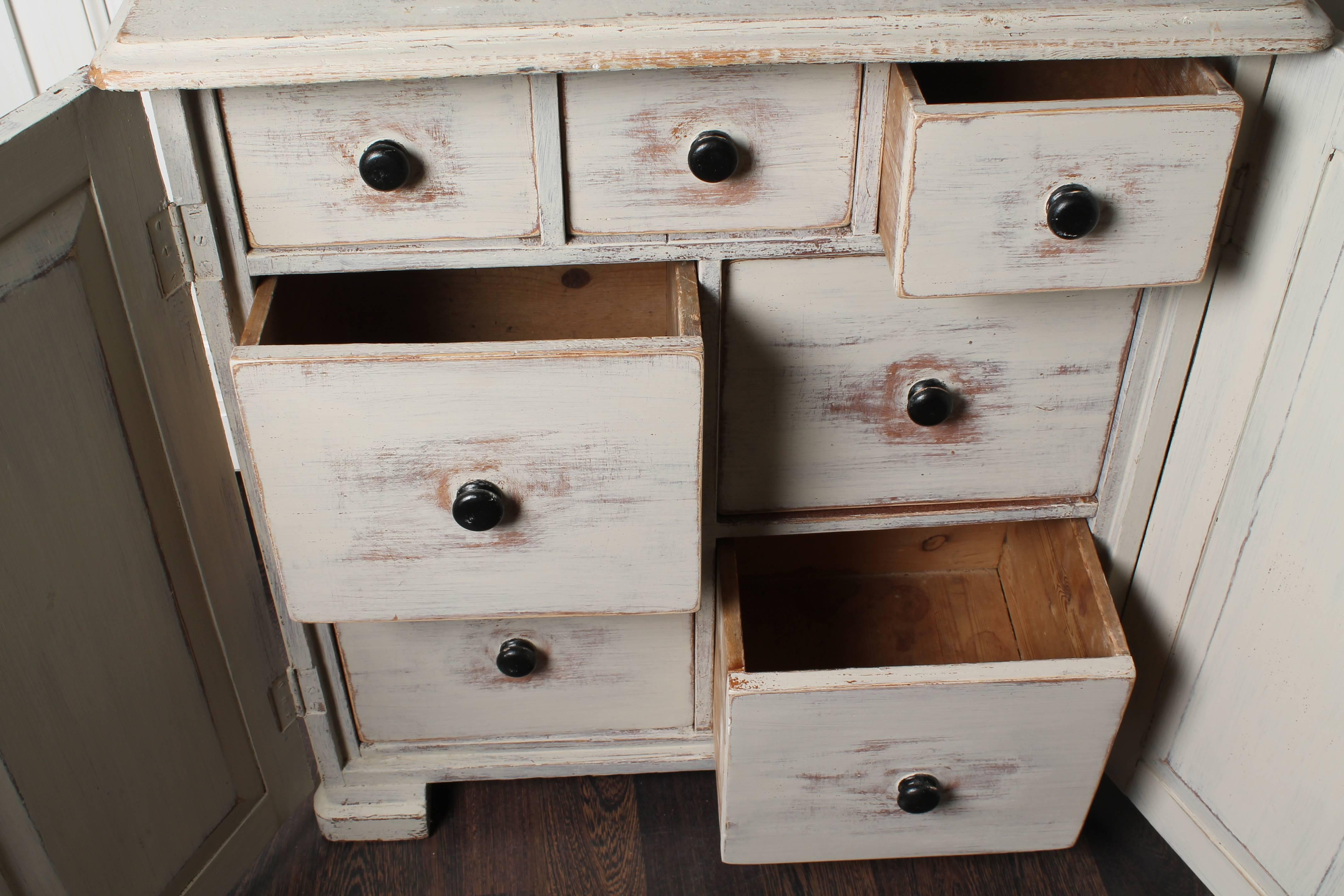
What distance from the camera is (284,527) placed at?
86 centimetres

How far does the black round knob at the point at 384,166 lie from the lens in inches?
31.7

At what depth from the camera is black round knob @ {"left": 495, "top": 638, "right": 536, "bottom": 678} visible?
109 cm

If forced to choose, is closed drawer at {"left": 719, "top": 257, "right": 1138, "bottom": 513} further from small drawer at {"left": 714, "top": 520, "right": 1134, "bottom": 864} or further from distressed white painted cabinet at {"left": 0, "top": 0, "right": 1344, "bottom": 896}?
small drawer at {"left": 714, "top": 520, "right": 1134, "bottom": 864}

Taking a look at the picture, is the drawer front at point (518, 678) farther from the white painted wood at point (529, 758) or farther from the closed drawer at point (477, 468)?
the closed drawer at point (477, 468)

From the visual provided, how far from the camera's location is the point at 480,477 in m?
0.83

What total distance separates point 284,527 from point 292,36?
351mm

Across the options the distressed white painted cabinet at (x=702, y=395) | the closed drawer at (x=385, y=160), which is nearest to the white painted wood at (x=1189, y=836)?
the distressed white painted cabinet at (x=702, y=395)

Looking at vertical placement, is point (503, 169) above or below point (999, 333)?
above

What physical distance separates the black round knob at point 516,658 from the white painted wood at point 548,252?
1.30 ft

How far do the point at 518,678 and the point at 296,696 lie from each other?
22cm

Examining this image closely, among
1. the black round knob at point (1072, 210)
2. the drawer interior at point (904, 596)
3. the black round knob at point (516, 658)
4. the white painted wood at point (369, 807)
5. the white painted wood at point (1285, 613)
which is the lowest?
the white painted wood at point (369, 807)

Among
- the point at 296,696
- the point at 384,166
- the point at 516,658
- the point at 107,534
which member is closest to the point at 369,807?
the point at 296,696

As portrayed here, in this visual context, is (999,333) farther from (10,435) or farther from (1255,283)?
(10,435)

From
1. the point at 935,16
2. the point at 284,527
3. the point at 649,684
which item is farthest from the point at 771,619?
the point at 935,16
